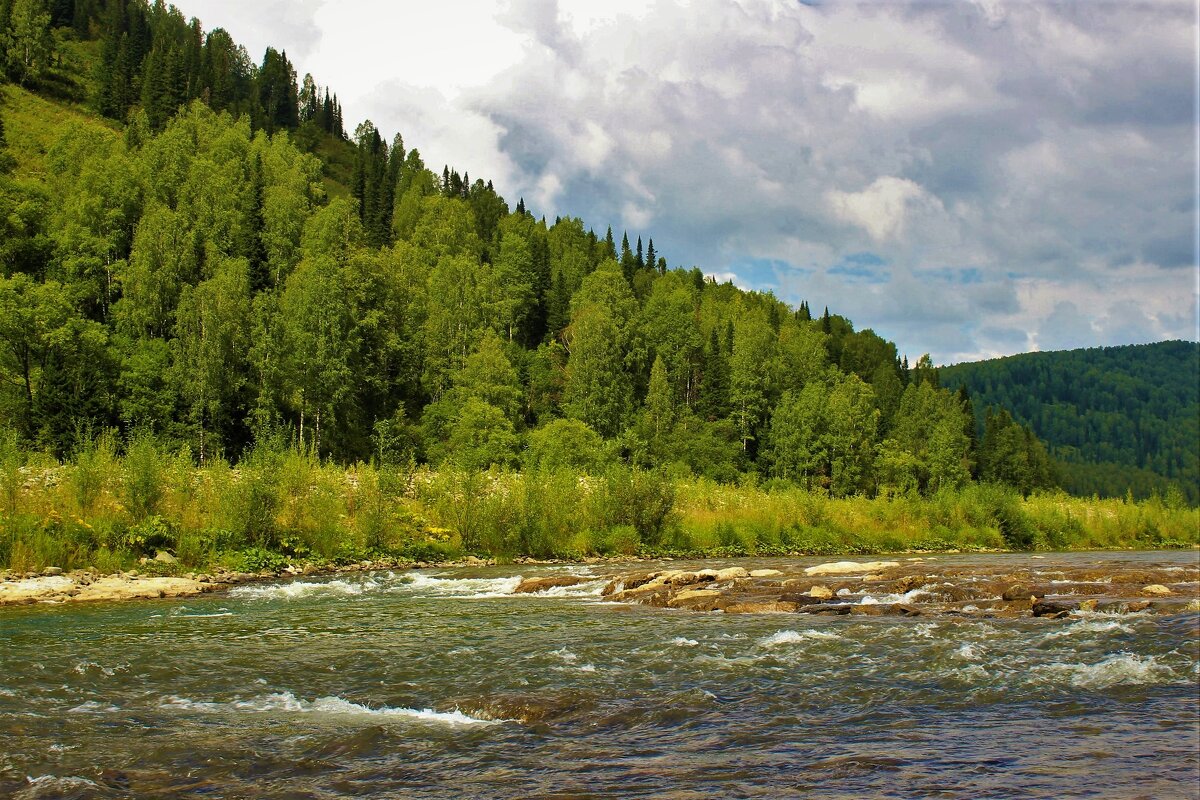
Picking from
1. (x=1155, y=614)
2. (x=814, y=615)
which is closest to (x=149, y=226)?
(x=814, y=615)

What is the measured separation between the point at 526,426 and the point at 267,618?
7314 cm

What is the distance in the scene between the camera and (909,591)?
882 inches

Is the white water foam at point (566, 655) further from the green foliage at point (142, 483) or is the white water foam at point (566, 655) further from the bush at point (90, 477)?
the bush at point (90, 477)

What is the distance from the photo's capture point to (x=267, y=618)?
61.0 feet

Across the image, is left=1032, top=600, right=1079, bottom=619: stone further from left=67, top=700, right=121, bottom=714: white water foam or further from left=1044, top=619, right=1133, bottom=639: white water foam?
A: left=67, top=700, right=121, bottom=714: white water foam

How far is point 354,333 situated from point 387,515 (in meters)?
42.2

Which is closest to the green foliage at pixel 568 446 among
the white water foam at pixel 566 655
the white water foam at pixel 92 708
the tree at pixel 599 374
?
the tree at pixel 599 374

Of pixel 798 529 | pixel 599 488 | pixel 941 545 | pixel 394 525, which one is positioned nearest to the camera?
pixel 394 525

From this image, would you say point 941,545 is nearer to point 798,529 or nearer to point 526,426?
point 798,529

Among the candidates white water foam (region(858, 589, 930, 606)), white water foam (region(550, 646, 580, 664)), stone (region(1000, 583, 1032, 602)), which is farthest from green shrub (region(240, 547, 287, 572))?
stone (region(1000, 583, 1032, 602))

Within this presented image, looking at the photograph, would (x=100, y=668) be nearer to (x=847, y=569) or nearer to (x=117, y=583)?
(x=117, y=583)

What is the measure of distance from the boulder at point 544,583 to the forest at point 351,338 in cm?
999

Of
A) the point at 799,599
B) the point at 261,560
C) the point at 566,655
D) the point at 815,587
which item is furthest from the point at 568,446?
the point at 566,655

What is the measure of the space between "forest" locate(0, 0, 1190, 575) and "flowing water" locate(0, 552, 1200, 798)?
49.4 feet
